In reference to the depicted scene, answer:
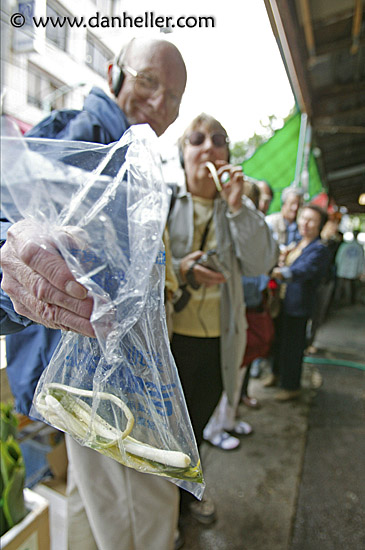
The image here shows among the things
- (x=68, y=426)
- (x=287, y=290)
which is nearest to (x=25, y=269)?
(x=68, y=426)

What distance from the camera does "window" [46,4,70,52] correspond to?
573 millimetres

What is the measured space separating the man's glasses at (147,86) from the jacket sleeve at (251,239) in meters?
0.30

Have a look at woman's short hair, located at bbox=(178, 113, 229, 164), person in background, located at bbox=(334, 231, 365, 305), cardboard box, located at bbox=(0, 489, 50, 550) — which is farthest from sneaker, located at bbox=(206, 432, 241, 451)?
person in background, located at bbox=(334, 231, 365, 305)

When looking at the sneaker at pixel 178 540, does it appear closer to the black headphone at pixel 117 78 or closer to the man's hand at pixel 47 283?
the man's hand at pixel 47 283

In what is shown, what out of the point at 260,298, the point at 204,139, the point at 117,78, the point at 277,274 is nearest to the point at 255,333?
the point at 260,298

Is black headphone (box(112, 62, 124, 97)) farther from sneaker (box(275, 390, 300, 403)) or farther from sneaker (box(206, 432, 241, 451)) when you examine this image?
sneaker (box(275, 390, 300, 403))

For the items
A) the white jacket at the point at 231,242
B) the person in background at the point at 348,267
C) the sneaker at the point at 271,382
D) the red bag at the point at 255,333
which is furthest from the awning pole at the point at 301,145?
the person in background at the point at 348,267

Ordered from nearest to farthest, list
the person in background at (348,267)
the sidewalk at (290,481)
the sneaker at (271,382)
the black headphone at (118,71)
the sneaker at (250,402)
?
1. the black headphone at (118,71)
2. the sidewalk at (290,481)
3. the sneaker at (250,402)
4. the sneaker at (271,382)
5. the person in background at (348,267)

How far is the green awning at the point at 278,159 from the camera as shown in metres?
0.75

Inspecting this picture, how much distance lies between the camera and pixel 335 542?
51.8 inches

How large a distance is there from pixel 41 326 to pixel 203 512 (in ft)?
4.32

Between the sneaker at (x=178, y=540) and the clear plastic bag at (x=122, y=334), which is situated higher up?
the clear plastic bag at (x=122, y=334)

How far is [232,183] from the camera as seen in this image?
674mm

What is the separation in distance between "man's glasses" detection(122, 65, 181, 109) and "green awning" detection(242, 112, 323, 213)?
278 millimetres
